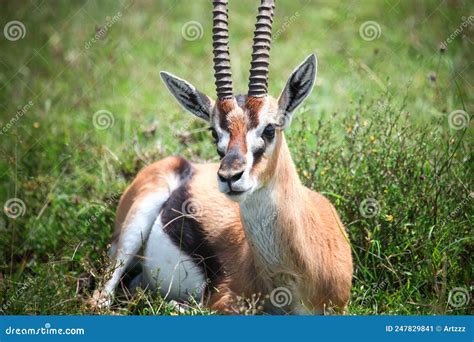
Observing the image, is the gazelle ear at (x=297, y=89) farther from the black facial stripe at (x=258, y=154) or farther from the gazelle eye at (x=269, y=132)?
the black facial stripe at (x=258, y=154)

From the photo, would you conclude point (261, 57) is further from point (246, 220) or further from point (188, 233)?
point (188, 233)

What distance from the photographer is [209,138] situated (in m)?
9.24

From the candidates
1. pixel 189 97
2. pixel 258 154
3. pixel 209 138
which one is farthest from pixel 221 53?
pixel 209 138

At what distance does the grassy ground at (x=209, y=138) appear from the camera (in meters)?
6.80

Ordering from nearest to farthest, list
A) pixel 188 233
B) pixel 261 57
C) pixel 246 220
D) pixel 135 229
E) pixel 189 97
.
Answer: pixel 261 57 → pixel 246 220 → pixel 189 97 → pixel 188 233 → pixel 135 229

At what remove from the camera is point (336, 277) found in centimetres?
629

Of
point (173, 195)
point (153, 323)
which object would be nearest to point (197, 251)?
point (173, 195)

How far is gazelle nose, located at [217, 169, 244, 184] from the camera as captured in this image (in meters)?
5.41

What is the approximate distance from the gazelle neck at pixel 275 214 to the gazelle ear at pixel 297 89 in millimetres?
188

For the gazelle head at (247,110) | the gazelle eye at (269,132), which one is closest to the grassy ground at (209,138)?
the gazelle head at (247,110)

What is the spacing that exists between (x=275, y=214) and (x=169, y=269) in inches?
60.1

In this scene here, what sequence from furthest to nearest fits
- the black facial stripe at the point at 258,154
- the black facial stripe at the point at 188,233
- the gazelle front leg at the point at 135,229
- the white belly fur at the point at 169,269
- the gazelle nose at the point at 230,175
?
the gazelle front leg at the point at 135,229
the white belly fur at the point at 169,269
the black facial stripe at the point at 188,233
the black facial stripe at the point at 258,154
the gazelle nose at the point at 230,175

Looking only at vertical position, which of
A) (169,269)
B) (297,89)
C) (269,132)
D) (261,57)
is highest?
(261,57)

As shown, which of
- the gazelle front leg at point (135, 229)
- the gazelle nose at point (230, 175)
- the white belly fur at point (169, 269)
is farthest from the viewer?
the gazelle front leg at point (135, 229)
